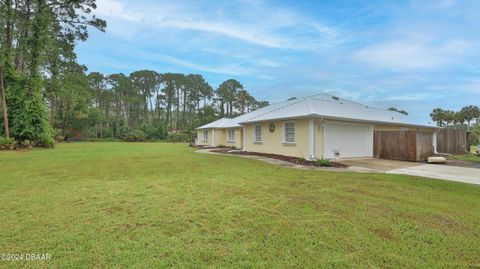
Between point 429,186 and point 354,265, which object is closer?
point 354,265

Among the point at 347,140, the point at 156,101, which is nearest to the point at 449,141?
the point at 347,140

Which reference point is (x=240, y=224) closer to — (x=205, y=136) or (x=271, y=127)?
(x=271, y=127)

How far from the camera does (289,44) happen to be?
17.1 metres

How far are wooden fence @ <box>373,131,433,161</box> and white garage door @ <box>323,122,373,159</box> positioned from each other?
527 mm

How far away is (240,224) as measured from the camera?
3590mm

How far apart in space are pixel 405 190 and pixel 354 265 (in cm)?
441

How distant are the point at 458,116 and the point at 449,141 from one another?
3275 centimetres

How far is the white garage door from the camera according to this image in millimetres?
12352

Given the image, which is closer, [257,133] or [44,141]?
[257,133]

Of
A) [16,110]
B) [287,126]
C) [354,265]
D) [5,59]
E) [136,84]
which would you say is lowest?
[354,265]

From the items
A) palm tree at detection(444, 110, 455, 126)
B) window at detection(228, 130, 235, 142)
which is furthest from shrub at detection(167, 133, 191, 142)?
palm tree at detection(444, 110, 455, 126)

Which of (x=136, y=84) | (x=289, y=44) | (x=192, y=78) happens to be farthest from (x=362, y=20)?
(x=136, y=84)

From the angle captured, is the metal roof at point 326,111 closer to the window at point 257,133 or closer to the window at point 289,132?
the window at point 289,132

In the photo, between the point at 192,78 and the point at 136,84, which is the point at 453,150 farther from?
the point at 136,84
